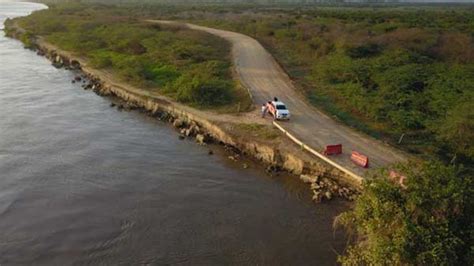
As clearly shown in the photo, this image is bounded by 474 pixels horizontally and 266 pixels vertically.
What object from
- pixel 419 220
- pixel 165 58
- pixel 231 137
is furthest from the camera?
pixel 165 58

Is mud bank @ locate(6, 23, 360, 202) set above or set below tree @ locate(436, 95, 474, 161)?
below

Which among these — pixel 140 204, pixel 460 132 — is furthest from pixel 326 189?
pixel 140 204

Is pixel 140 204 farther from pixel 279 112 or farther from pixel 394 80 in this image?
pixel 394 80

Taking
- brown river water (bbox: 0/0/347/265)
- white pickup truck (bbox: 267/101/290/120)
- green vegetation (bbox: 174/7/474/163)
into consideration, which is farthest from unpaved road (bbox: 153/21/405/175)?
brown river water (bbox: 0/0/347/265)

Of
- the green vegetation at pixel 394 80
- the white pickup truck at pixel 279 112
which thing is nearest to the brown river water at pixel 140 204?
the white pickup truck at pixel 279 112

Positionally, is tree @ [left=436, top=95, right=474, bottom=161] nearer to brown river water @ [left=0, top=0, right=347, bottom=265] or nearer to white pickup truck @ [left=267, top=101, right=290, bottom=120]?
brown river water @ [left=0, top=0, right=347, bottom=265]

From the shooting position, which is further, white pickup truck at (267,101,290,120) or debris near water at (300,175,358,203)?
white pickup truck at (267,101,290,120)
